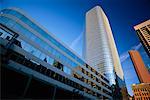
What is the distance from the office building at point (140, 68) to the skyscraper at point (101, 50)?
49482mm

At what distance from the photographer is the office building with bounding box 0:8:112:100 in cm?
2316

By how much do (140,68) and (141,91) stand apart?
43181 mm

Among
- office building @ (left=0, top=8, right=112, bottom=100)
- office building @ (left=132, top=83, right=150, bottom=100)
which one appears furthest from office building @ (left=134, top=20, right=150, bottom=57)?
office building @ (left=0, top=8, right=112, bottom=100)

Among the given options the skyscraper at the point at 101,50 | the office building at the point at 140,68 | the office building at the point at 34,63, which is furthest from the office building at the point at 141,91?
the office building at the point at 34,63

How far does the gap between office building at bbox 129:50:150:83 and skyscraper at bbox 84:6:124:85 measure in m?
49.5

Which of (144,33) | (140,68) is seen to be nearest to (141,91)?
(140,68)

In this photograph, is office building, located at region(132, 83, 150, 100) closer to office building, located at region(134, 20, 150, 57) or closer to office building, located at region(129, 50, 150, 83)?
office building, located at region(129, 50, 150, 83)

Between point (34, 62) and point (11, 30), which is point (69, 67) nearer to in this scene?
point (34, 62)

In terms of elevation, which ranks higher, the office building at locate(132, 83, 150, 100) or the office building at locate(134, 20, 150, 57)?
the office building at locate(134, 20, 150, 57)

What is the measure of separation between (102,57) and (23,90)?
80.9 m

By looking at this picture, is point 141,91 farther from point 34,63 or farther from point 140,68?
point 34,63

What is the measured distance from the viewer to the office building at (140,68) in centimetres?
15088

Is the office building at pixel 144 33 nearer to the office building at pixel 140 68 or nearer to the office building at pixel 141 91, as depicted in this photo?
the office building at pixel 141 91

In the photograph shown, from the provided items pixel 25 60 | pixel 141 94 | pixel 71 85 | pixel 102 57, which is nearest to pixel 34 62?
pixel 25 60
